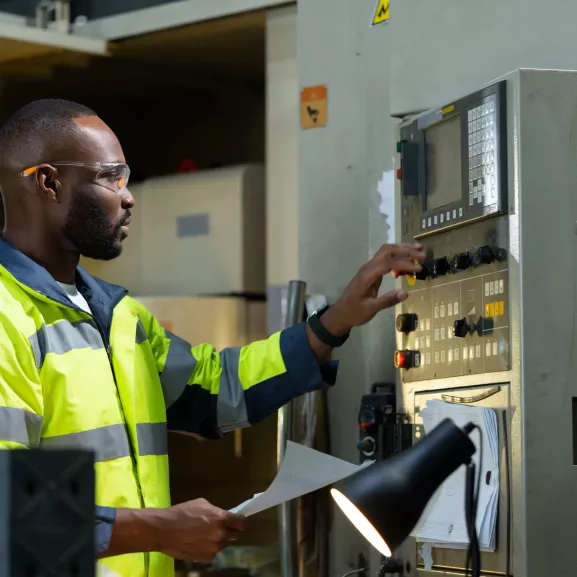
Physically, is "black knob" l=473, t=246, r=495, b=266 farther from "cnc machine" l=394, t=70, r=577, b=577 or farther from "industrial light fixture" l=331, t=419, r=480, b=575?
"industrial light fixture" l=331, t=419, r=480, b=575

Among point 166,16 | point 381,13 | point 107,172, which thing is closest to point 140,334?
point 107,172

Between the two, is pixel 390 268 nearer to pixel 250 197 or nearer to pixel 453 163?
pixel 453 163

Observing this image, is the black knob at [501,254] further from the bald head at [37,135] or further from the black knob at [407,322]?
the bald head at [37,135]

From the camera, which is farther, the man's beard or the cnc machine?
the man's beard

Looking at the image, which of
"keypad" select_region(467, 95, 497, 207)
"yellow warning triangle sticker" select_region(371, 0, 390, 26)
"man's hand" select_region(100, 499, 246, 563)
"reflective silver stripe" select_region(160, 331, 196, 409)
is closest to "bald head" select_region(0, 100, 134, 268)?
"reflective silver stripe" select_region(160, 331, 196, 409)

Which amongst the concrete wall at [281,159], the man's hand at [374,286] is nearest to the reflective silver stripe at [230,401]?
the man's hand at [374,286]

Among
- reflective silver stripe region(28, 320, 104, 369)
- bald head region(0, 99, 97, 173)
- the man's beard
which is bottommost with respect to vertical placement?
reflective silver stripe region(28, 320, 104, 369)

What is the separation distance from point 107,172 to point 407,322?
24.9 inches

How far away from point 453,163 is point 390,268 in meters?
0.23

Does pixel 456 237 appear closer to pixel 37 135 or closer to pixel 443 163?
pixel 443 163

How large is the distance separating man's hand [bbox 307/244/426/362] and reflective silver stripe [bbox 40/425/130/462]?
465 millimetres

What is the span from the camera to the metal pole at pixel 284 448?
2.79m

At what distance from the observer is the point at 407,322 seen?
2170 millimetres

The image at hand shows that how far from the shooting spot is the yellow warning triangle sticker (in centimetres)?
285
